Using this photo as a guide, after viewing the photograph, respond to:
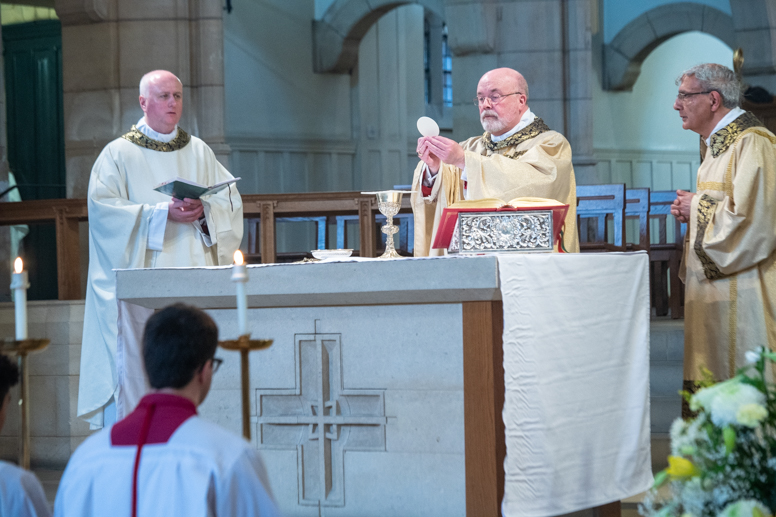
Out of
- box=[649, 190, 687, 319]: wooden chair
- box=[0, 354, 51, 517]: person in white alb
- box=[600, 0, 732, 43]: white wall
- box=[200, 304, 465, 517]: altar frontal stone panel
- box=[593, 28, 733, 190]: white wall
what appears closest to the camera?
box=[0, 354, 51, 517]: person in white alb

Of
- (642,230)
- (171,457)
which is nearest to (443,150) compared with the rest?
(171,457)

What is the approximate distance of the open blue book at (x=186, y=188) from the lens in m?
4.08

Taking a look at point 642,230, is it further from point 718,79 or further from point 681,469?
point 681,469

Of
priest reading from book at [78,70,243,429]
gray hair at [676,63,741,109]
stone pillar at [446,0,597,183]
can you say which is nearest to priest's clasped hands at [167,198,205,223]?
priest reading from book at [78,70,243,429]

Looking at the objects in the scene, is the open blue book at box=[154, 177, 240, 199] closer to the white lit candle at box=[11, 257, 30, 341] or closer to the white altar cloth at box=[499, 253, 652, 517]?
the white altar cloth at box=[499, 253, 652, 517]

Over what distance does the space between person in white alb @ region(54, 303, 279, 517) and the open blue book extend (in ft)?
7.07

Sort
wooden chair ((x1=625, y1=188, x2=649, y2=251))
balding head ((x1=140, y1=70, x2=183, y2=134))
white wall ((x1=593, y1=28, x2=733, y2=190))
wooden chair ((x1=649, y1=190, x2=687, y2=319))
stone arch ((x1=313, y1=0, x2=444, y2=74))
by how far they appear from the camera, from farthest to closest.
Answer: white wall ((x1=593, y1=28, x2=733, y2=190)) → stone arch ((x1=313, y1=0, x2=444, y2=74)) → wooden chair ((x1=649, y1=190, x2=687, y2=319)) → wooden chair ((x1=625, y1=188, x2=649, y2=251)) → balding head ((x1=140, y1=70, x2=183, y2=134))

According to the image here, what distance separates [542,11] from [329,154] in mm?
4152

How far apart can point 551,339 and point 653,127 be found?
41.4 feet

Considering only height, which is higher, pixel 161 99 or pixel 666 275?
pixel 161 99

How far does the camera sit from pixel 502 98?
4.27 metres

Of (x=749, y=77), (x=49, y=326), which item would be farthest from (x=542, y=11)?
(x=49, y=326)

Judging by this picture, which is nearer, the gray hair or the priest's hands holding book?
the priest's hands holding book

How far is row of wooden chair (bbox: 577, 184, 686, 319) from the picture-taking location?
611cm
